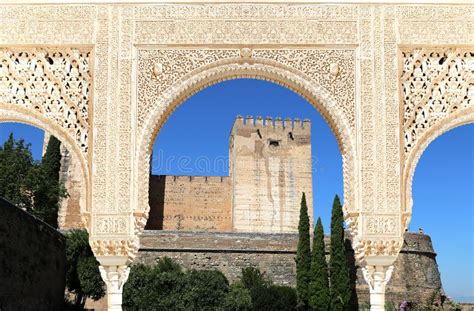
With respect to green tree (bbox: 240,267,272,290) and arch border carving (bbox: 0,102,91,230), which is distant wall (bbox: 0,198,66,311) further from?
green tree (bbox: 240,267,272,290)

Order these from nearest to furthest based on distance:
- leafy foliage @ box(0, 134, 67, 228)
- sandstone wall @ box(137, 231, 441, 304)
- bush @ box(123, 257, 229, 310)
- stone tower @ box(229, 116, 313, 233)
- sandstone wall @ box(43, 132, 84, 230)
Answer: bush @ box(123, 257, 229, 310) → leafy foliage @ box(0, 134, 67, 228) → sandstone wall @ box(137, 231, 441, 304) → sandstone wall @ box(43, 132, 84, 230) → stone tower @ box(229, 116, 313, 233)

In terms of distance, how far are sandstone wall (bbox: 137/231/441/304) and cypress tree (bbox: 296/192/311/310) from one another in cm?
125

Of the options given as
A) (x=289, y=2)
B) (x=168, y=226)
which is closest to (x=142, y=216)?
(x=289, y=2)

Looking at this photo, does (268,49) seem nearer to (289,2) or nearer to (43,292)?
(289,2)

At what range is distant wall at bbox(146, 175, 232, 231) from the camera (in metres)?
22.4

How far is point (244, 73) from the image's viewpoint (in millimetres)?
5297

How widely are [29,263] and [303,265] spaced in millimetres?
6612

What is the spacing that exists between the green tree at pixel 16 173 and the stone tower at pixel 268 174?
865cm

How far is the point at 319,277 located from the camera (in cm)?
1484

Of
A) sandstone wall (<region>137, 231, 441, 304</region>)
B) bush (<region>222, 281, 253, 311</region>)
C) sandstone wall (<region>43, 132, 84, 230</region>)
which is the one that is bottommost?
bush (<region>222, 281, 253, 311</region>)

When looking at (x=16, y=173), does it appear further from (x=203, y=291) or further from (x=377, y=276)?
(x=377, y=276)

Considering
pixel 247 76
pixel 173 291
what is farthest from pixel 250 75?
pixel 173 291

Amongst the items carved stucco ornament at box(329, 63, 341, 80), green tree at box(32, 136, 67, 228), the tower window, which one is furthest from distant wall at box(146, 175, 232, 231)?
carved stucco ornament at box(329, 63, 341, 80)

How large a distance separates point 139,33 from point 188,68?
46cm
